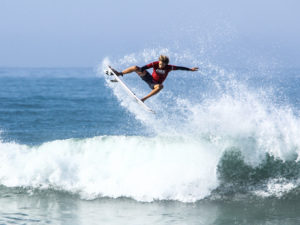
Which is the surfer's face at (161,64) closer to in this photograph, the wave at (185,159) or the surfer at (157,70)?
the surfer at (157,70)

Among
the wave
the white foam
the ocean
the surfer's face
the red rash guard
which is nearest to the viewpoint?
the ocean

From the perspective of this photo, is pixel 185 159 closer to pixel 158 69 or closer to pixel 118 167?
pixel 118 167

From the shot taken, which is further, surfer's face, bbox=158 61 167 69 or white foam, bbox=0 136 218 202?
white foam, bbox=0 136 218 202

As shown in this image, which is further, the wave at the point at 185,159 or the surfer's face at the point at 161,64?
the wave at the point at 185,159

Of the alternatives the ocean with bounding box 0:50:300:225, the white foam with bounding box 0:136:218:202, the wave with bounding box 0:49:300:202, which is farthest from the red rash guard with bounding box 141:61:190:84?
the white foam with bounding box 0:136:218:202

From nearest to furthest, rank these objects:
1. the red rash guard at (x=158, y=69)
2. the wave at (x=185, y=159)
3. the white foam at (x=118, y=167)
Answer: the red rash guard at (x=158, y=69) → the white foam at (x=118, y=167) → the wave at (x=185, y=159)

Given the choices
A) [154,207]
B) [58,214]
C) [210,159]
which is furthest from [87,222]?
[210,159]

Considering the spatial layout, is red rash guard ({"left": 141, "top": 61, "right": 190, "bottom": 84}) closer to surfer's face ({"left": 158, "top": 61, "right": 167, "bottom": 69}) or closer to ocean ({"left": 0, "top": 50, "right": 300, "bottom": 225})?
surfer's face ({"left": 158, "top": 61, "right": 167, "bottom": 69})

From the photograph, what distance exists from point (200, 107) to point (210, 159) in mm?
2608

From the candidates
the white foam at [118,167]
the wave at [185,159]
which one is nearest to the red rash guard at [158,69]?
the wave at [185,159]

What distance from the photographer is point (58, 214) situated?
10.4 metres

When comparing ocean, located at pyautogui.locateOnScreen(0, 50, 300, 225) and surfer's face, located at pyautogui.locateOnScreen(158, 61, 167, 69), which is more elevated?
surfer's face, located at pyautogui.locateOnScreen(158, 61, 167, 69)

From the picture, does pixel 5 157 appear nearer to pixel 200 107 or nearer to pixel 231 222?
pixel 200 107

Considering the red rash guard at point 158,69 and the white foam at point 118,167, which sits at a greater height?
the red rash guard at point 158,69
